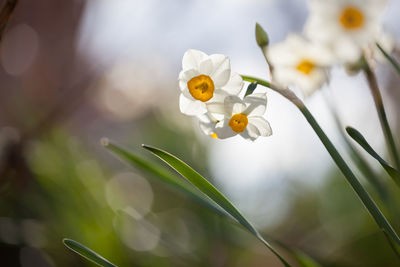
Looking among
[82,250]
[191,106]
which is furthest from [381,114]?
[82,250]

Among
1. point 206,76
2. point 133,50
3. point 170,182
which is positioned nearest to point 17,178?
point 170,182

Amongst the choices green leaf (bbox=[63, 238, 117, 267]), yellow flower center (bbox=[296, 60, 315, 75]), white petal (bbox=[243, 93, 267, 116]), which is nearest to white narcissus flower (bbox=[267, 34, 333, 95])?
yellow flower center (bbox=[296, 60, 315, 75])

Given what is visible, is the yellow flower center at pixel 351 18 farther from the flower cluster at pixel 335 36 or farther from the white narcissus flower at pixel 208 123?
the white narcissus flower at pixel 208 123

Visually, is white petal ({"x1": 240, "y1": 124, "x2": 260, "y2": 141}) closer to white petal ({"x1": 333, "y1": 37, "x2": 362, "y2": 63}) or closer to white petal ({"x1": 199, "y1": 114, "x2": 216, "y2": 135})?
white petal ({"x1": 199, "y1": 114, "x2": 216, "y2": 135})

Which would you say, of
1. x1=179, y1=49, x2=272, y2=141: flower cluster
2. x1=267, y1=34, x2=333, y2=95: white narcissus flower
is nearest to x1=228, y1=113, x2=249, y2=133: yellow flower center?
x1=179, y1=49, x2=272, y2=141: flower cluster

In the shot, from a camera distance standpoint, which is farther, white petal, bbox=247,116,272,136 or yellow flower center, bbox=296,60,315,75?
yellow flower center, bbox=296,60,315,75

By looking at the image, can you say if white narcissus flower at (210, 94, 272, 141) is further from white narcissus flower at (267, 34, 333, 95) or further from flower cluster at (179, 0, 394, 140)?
white narcissus flower at (267, 34, 333, 95)

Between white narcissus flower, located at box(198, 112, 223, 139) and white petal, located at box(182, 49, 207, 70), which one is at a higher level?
white petal, located at box(182, 49, 207, 70)
